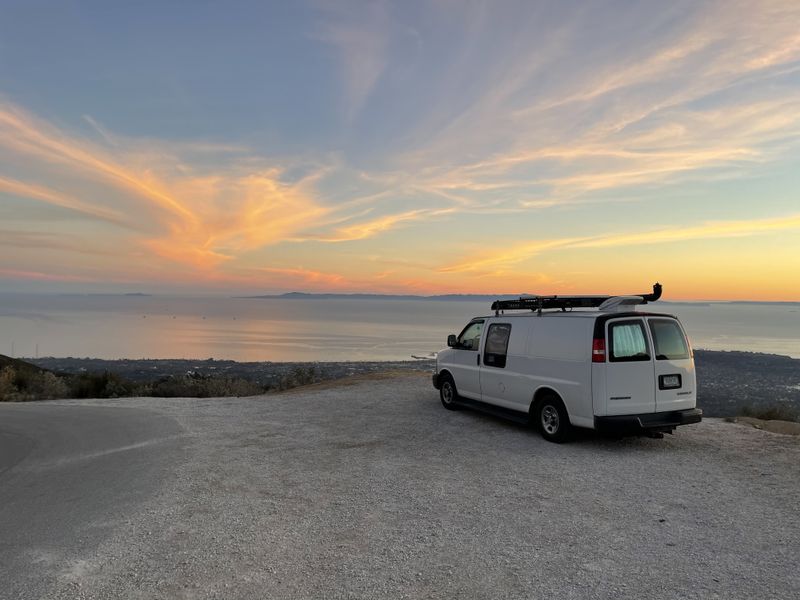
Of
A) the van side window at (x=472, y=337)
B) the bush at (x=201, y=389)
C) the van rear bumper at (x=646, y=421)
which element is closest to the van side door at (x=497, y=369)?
the van side window at (x=472, y=337)

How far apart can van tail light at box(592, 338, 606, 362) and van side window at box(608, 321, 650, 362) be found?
0.39 ft

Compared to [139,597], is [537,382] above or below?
above

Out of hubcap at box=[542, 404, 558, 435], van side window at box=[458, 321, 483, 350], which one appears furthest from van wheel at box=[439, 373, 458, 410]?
hubcap at box=[542, 404, 558, 435]

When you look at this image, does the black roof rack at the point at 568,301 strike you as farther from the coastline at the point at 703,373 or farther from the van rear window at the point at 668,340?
the coastline at the point at 703,373

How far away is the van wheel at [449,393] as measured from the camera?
12539 millimetres

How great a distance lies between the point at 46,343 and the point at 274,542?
81.0 metres

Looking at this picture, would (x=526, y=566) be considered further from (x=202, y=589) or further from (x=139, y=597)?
(x=139, y=597)

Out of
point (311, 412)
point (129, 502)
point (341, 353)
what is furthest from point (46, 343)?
point (129, 502)

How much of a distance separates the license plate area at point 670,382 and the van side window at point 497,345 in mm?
2764

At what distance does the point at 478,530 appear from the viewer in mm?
5633

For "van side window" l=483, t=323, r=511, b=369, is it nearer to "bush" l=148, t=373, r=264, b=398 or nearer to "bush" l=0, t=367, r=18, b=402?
"bush" l=148, t=373, r=264, b=398

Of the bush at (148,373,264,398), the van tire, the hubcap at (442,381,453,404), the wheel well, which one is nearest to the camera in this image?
the van tire

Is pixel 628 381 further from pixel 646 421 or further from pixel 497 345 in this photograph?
pixel 497 345

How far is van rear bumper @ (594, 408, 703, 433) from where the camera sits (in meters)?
8.56
